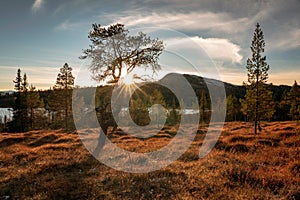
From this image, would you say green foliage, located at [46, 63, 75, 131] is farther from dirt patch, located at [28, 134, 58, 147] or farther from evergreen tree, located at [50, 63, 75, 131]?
dirt patch, located at [28, 134, 58, 147]

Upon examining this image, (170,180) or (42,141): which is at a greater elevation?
(170,180)

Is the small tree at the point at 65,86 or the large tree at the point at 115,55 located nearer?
the large tree at the point at 115,55

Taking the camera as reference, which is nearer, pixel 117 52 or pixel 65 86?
pixel 117 52

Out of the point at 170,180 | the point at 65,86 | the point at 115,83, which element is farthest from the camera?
the point at 65,86

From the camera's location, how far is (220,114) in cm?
9406

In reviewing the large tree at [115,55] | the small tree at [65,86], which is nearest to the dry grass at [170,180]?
the large tree at [115,55]

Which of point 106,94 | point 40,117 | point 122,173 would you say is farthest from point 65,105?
point 122,173

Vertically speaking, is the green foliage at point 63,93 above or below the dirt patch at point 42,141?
above

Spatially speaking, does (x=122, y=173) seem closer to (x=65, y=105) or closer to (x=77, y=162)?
(x=77, y=162)

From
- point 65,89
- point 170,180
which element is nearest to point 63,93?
point 65,89

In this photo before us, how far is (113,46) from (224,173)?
12.9 meters

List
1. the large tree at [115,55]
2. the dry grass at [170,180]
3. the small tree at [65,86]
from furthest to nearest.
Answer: the small tree at [65,86] → the large tree at [115,55] → the dry grass at [170,180]

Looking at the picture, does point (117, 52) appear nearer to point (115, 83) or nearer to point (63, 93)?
point (115, 83)

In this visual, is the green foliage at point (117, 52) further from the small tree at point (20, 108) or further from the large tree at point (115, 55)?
the small tree at point (20, 108)
